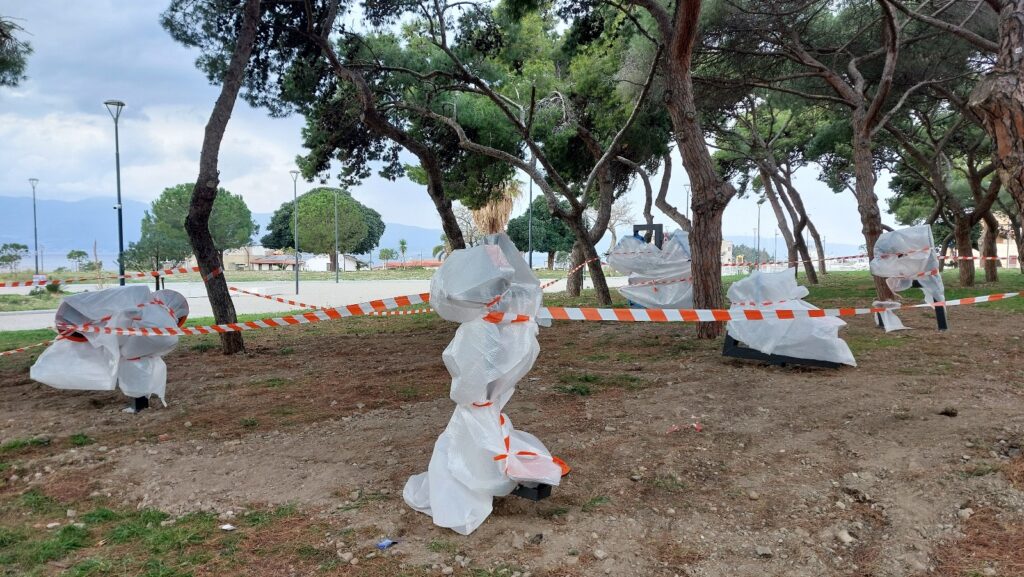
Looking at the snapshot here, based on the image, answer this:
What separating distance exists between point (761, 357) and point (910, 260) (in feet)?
10.6

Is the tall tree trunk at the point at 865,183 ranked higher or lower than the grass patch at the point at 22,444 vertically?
higher

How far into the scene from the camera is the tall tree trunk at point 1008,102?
4109 mm

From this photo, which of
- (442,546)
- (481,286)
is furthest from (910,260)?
(442,546)

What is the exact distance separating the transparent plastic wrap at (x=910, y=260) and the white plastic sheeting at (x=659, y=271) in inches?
131

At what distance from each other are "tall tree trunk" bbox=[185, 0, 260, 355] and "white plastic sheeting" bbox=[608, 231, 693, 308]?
7052 mm

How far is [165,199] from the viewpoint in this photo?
49.4 metres

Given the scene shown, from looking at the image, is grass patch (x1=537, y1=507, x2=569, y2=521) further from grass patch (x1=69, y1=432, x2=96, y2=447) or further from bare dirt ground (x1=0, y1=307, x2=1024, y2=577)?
grass patch (x1=69, y1=432, x2=96, y2=447)

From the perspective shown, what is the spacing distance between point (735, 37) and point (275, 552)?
10.3 m

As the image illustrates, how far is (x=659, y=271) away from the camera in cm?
1134

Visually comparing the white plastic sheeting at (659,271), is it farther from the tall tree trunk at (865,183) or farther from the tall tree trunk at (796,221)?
the tall tree trunk at (796,221)

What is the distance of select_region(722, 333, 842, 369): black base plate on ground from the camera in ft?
19.0

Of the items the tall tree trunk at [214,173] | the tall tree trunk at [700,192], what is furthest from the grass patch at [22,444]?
the tall tree trunk at [700,192]

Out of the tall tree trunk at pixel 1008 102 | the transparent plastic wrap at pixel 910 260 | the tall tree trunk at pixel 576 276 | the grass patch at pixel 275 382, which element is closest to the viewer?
the tall tree trunk at pixel 1008 102

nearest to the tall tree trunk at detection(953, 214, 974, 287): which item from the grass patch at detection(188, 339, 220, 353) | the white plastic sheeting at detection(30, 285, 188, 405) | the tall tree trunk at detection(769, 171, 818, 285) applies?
the tall tree trunk at detection(769, 171, 818, 285)
